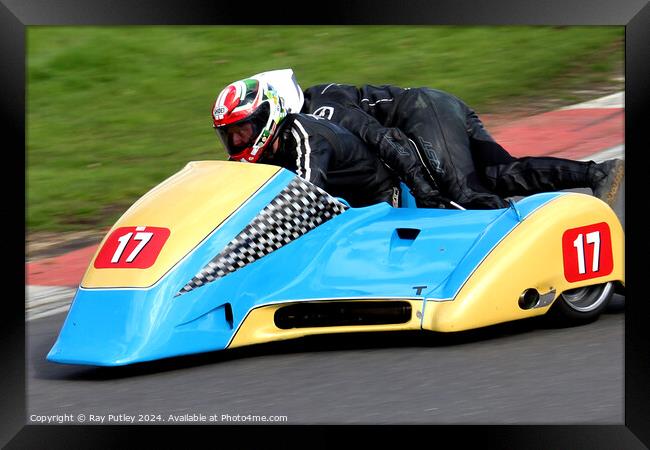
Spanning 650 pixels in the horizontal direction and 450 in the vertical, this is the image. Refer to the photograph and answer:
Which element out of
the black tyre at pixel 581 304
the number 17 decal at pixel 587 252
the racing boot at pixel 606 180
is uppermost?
the racing boot at pixel 606 180

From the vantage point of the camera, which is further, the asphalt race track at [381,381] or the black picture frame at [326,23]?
the asphalt race track at [381,381]

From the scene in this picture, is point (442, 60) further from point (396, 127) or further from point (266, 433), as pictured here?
point (266, 433)

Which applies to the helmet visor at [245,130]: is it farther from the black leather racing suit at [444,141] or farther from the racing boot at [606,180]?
the racing boot at [606,180]

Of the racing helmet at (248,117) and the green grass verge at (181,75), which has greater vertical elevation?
the racing helmet at (248,117)

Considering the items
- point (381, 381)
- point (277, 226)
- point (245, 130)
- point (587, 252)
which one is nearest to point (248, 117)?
point (245, 130)

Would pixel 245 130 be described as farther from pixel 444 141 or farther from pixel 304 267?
pixel 444 141

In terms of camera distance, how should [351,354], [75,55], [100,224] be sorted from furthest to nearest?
[75,55] → [100,224] → [351,354]

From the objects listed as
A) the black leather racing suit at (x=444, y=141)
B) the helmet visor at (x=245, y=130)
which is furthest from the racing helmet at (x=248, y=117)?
the black leather racing suit at (x=444, y=141)

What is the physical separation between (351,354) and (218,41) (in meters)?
7.60

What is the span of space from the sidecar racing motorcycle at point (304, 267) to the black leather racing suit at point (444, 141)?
2.84 feet

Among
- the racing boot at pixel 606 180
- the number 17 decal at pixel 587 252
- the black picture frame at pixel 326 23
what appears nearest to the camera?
the black picture frame at pixel 326 23

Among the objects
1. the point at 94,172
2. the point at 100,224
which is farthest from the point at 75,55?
the point at 100,224

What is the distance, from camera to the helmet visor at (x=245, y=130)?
626 cm

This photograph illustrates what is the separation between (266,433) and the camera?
4.09 metres
